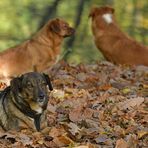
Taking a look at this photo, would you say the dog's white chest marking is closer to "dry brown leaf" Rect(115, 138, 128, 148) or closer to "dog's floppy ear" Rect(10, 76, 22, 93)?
"dog's floppy ear" Rect(10, 76, 22, 93)

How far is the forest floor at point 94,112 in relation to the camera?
22.6ft

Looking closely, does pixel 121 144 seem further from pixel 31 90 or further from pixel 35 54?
pixel 35 54

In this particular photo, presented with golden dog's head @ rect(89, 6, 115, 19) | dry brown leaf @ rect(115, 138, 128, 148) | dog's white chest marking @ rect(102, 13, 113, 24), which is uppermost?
golden dog's head @ rect(89, 6, 115, 19)

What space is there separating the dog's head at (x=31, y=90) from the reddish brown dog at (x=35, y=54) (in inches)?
142

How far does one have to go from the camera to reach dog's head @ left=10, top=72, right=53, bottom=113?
7230 millimetres

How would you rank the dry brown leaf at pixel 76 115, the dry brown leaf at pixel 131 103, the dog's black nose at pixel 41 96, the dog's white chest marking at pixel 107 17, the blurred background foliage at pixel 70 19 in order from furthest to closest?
the blurred background foliage at pixel 70 19 → the dog's white chest marking at pixel 107 17 → the dry brown leaf at pixel 131 103 → the dry brown leaf at pixel 76 115 → the dog's black nose at pixel 41 96

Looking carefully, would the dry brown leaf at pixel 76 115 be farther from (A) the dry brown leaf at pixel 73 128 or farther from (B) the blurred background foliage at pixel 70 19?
(B) the blurred background foliage at pixel 70 19

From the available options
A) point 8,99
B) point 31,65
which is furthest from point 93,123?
point 31,65

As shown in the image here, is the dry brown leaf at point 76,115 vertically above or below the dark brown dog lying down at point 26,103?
below

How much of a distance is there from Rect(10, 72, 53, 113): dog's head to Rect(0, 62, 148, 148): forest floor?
0.33 m

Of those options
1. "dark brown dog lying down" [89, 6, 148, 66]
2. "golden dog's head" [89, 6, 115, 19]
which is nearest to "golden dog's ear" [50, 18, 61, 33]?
"dark brown dog lying down" [89, 6, 148, 66]

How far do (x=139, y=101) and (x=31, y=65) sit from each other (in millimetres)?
3227

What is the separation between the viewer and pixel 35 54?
11141 mm

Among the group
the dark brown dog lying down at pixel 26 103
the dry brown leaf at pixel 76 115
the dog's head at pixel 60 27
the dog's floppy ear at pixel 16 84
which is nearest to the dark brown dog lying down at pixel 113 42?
the dog's head at pixel 60 27
